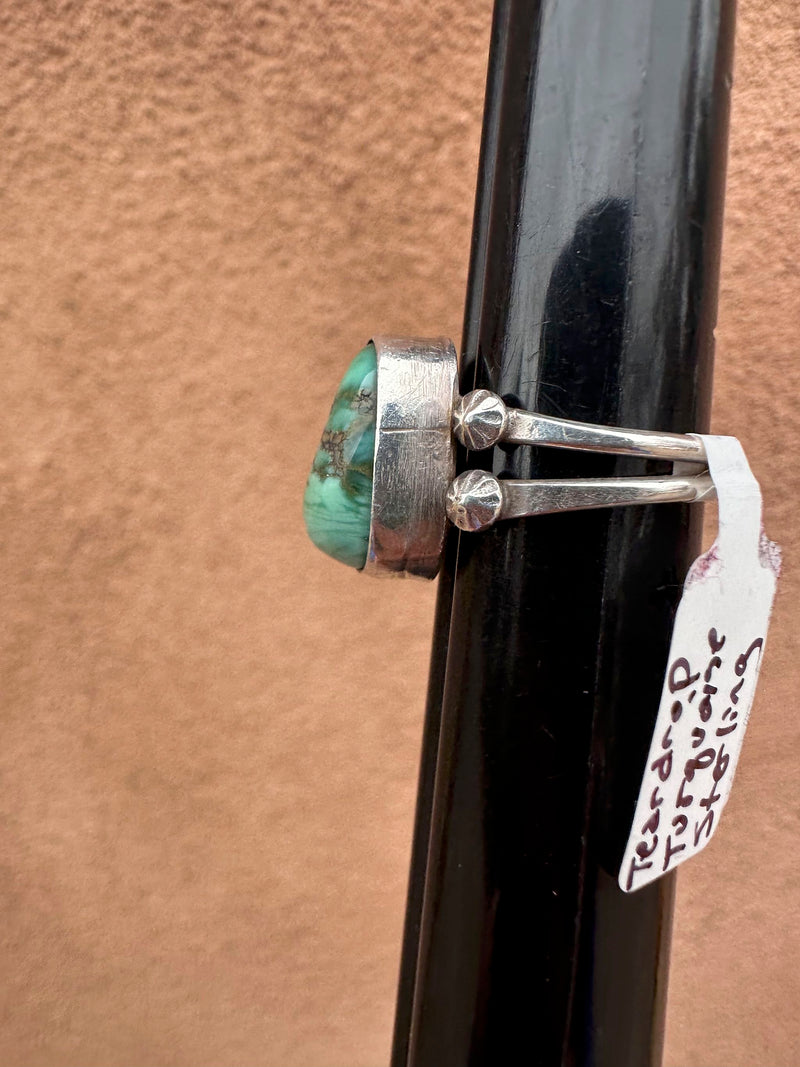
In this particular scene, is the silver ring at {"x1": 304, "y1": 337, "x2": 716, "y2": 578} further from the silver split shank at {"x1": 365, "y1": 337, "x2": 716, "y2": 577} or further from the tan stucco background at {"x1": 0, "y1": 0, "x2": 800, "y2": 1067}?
the tan stucco background at {"x1": 0, "y1": 0, "x2": 800, "y2": 1067}

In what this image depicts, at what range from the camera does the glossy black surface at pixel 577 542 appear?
293mm

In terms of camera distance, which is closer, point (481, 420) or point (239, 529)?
point (481, 420)

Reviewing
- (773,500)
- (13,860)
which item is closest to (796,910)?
(773,500)

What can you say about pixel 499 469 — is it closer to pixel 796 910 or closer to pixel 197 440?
pixel 197 440

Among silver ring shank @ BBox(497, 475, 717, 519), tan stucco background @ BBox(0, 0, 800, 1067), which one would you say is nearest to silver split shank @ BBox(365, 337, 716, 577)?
silver ring shank @ BBox(497, 475, 717, 519)

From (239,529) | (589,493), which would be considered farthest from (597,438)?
(239,529)

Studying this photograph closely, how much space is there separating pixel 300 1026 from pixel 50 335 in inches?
18.3

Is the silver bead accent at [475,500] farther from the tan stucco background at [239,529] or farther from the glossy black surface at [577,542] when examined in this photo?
the tan stucco background at [239,529]

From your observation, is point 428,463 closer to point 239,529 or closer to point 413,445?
point 413,445

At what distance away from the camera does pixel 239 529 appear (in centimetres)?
55

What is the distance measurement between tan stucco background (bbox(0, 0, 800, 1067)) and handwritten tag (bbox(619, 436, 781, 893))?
Answer: 284mm

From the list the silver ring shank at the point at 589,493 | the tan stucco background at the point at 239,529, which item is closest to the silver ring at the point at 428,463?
the silver ring shank at the point at 589,493

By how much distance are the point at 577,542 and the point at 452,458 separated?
0.16 feet

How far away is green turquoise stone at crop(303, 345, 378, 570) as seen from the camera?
0.31 metres
